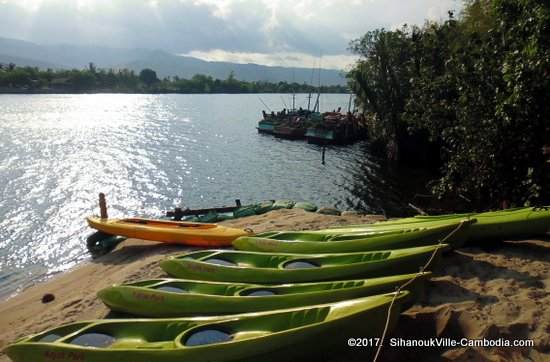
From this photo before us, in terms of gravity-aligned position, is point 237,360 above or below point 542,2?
below

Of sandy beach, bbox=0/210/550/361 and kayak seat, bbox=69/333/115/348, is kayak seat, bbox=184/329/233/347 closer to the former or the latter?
kayak seat, bbox=69/333/115/348

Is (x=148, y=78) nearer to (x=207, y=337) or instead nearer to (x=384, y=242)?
(x=384, y=242)

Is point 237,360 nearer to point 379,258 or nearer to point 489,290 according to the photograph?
point 379,258

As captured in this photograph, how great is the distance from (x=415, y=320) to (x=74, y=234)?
15.5m

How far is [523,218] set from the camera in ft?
28.1

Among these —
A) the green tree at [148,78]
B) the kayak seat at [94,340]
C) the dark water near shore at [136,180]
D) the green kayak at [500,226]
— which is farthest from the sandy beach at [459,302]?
the green tree at [148,78]

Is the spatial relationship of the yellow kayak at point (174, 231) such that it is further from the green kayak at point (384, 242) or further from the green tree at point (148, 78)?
the green tree at point (148, 78)

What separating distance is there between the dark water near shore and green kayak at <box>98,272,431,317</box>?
7590 millimetres

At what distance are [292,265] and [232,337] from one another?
2.59 meters

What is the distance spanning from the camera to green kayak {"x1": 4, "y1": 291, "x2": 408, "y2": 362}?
5117mm

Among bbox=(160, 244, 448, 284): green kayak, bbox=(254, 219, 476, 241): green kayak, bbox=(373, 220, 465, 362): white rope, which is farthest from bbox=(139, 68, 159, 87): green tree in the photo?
bbox=(373, 220, 465, 362): white rope

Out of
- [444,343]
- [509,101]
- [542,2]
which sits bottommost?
[444,343]

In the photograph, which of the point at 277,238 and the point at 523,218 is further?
the point at 277,238

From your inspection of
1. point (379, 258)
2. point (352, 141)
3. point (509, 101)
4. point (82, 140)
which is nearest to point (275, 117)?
point (352, 141)
